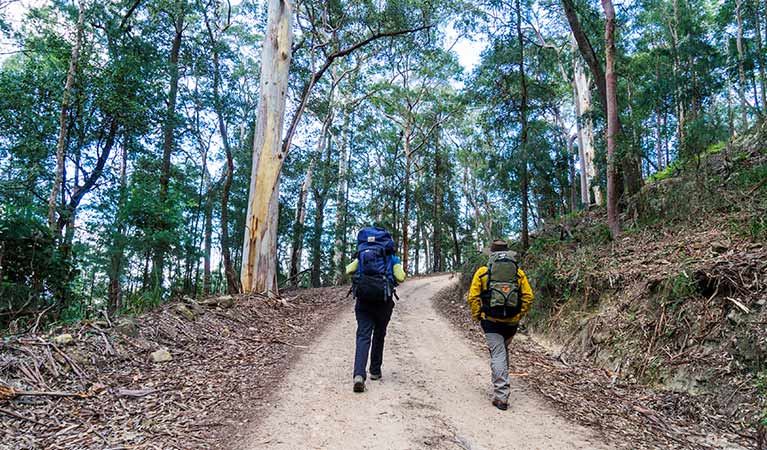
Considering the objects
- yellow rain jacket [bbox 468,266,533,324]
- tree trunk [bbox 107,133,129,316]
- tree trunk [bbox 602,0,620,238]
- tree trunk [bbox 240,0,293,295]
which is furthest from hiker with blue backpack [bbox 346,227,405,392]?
tree trunk [bbox 107,133,129,316]

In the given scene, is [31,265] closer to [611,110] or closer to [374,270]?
[374,270]

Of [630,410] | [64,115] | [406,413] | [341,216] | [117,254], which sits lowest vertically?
[630,410]

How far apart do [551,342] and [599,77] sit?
23.6 feet

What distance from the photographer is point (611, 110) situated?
8562mm

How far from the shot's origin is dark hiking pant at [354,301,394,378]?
4.23 m

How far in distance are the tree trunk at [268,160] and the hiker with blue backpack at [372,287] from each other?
582 centimetres

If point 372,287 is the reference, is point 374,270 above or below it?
above

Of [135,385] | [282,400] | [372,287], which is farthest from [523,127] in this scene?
[135,385]

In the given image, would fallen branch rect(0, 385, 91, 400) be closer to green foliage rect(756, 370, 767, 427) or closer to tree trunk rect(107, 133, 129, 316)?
green foliage rect(756, 370, 767, 427)

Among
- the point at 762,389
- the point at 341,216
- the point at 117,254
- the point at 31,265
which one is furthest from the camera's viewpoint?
the point at 341,216

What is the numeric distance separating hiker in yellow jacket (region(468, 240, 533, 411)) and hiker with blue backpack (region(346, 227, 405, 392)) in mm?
900

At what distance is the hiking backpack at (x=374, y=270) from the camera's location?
4277 millimetres

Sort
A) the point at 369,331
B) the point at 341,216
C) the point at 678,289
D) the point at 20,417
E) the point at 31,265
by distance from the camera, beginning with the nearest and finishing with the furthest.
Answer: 1. the point at 20,417
2. the point at 369,331
3. the point at 678,289
4. the point at 31,265
5. the point at 341,216

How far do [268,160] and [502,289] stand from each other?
7402mm
